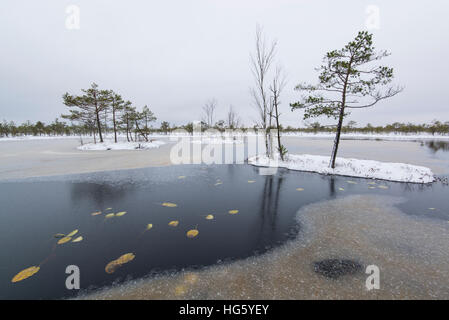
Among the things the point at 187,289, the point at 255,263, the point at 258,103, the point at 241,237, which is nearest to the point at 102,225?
the point at 187,289

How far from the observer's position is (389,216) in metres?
5.04

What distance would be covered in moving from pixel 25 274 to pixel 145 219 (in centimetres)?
228

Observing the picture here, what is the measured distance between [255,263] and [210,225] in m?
1.66

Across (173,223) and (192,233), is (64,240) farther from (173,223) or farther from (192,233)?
(192,233)

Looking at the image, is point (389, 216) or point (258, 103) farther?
point (258, 103)

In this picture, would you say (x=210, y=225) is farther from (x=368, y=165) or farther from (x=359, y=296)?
(x=368, y=165)

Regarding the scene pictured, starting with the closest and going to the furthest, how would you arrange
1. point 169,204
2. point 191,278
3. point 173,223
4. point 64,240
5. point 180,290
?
point 180,290 < point 191,278 < point 64,240 < point 173,223 < point 169,204

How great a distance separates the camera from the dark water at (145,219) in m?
3.11

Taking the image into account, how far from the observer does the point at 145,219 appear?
483 centimetres

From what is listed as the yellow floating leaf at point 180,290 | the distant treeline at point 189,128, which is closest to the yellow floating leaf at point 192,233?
the yellow floating leaf at point 180,290

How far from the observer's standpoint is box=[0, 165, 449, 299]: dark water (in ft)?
10.2

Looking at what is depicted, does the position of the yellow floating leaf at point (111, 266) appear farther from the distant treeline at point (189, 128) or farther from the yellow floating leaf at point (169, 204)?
the distant treeline at point (189, 128)

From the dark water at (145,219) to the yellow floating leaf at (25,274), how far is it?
9 centimetres

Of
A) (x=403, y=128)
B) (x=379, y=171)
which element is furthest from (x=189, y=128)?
(x=403, y=128)
